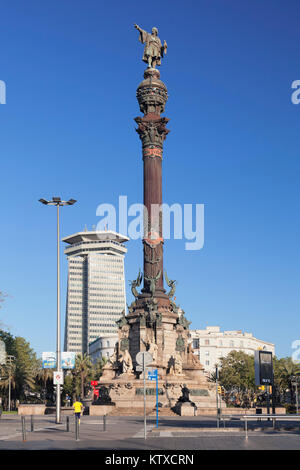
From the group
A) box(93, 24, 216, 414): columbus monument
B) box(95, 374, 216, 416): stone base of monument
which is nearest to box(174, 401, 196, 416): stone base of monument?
box(95, 374, 216, 416): stone base of monument

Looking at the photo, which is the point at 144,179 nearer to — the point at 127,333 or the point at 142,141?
the point at 142,141

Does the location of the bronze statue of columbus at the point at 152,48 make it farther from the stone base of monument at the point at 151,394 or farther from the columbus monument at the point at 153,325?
the stone base of monument at the point at 151,394

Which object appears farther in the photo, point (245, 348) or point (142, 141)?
point (245, 348)

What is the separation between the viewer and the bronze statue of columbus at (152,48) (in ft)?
233

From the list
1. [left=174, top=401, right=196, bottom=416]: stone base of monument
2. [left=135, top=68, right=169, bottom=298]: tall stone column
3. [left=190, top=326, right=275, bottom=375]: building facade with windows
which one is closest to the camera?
[left=174, top=401, right=196, bottom=416]: stone base of monument

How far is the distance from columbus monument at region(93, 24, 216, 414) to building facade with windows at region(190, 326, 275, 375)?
8894 cm

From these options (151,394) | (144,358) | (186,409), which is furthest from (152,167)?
(144,358)

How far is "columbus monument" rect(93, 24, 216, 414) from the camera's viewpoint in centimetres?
5384

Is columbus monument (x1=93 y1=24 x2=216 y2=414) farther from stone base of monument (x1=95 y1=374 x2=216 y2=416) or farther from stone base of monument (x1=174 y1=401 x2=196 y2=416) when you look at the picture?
stone base of monument (x1=174 y1=401 x2=196 y2=416)

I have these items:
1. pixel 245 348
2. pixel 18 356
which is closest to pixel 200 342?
pixel 245 348

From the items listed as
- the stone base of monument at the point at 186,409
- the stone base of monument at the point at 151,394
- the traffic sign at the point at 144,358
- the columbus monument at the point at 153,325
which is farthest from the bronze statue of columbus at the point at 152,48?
the traffic sign at the point at 144,358

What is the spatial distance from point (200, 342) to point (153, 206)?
95503 mm
